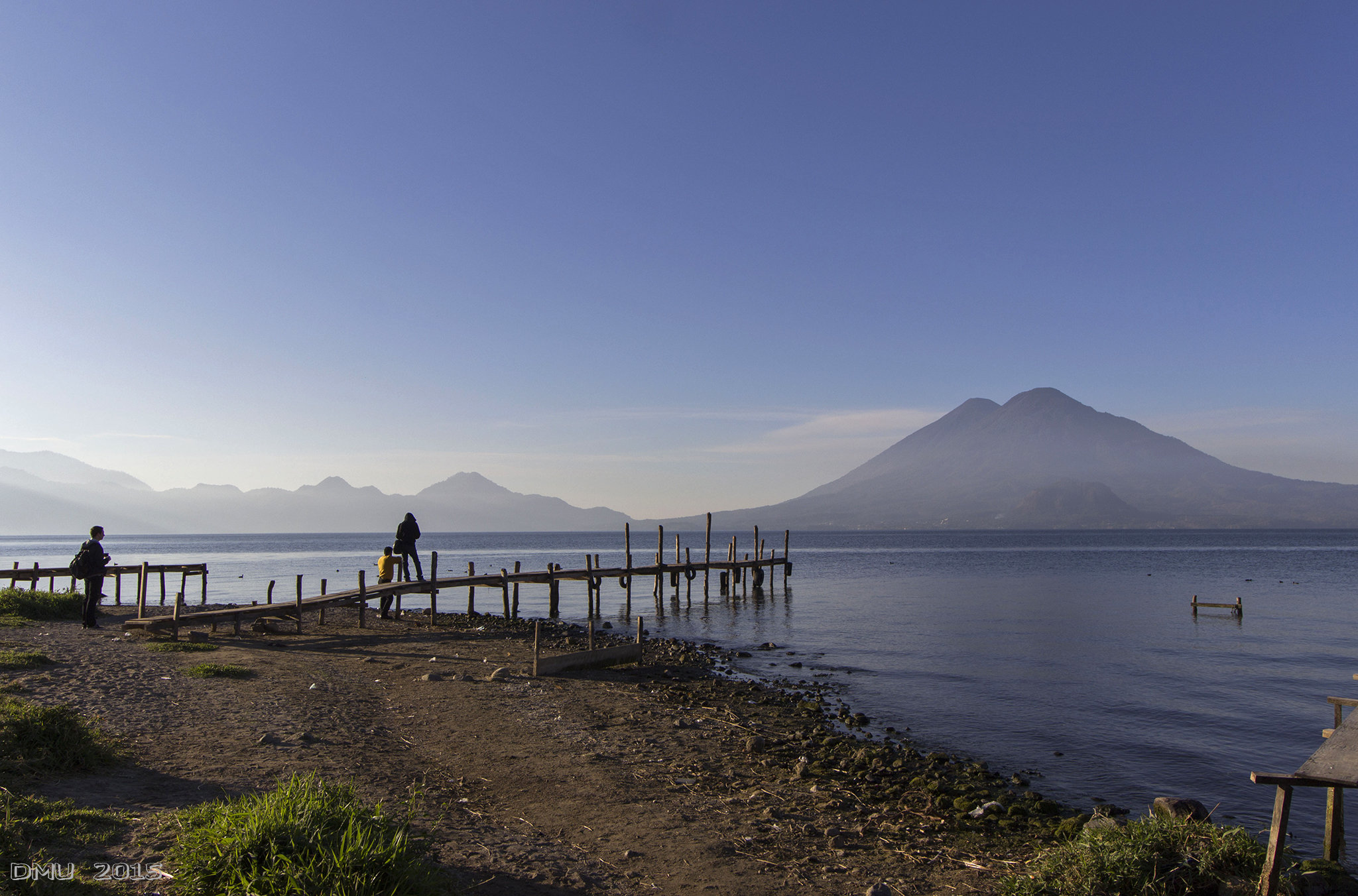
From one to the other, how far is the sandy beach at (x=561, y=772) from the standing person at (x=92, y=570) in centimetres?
173

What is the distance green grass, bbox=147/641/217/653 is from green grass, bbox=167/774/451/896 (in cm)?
1276

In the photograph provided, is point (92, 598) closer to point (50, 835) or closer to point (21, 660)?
point (21, 660)

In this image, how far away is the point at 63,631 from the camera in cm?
1753

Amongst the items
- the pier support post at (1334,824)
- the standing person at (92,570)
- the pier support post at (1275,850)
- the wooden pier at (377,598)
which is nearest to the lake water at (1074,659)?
the pier support post at (1334,824)

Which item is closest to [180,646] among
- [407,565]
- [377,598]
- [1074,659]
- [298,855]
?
[377,598]

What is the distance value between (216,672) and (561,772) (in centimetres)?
766

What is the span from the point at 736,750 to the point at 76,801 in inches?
313

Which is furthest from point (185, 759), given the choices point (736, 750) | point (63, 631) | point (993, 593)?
point (993, 593)

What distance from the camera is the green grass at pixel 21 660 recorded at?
1246 cm

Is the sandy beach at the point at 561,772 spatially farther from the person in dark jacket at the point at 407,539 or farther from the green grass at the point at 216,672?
the person in dark jacket at the point at 407,539

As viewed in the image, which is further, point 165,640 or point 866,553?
point 866,553

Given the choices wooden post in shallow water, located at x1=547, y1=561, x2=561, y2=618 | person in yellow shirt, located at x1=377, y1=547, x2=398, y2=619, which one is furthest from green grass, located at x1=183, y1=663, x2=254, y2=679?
wooden post in shallow water, located at x1=547, y1=561, x2=561, y2=618

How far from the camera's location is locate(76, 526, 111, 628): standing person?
17.0 meters

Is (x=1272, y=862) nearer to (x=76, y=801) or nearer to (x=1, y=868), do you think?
(x=1, y=868)
